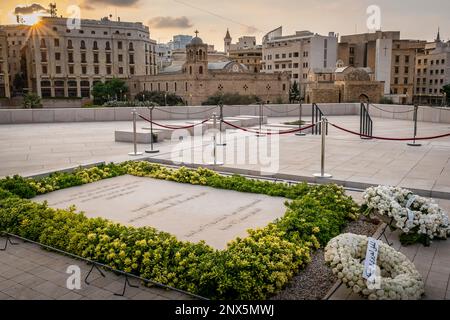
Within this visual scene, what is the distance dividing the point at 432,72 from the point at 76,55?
7341cm

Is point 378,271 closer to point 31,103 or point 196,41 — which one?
point 31,103

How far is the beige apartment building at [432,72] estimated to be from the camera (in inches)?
3393

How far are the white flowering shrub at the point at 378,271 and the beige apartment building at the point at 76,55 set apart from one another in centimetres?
8495

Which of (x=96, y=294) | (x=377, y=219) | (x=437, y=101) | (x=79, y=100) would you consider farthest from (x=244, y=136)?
(x=437, y=101)

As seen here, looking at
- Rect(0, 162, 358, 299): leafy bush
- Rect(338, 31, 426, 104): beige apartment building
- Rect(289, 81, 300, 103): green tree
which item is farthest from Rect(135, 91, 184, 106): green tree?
Rect(0, 162, 358, 299): leafy bush

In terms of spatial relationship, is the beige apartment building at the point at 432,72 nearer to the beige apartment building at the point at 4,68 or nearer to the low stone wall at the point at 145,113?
the low stone wall at the point at 145,113

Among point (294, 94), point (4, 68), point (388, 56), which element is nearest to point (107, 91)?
point (4, 68)

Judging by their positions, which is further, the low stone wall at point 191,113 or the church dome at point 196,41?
the church dome at point 196,41

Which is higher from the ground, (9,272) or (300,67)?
(300,67)

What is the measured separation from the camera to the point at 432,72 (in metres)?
90.7

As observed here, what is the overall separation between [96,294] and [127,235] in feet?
3.68

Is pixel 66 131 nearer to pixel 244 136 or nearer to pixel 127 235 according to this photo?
pixel 244 136

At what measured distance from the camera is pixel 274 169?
35.8ft

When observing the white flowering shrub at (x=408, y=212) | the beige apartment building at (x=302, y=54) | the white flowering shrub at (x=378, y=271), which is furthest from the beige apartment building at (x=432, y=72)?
the white flowering shrub at (x=378, y=271)
